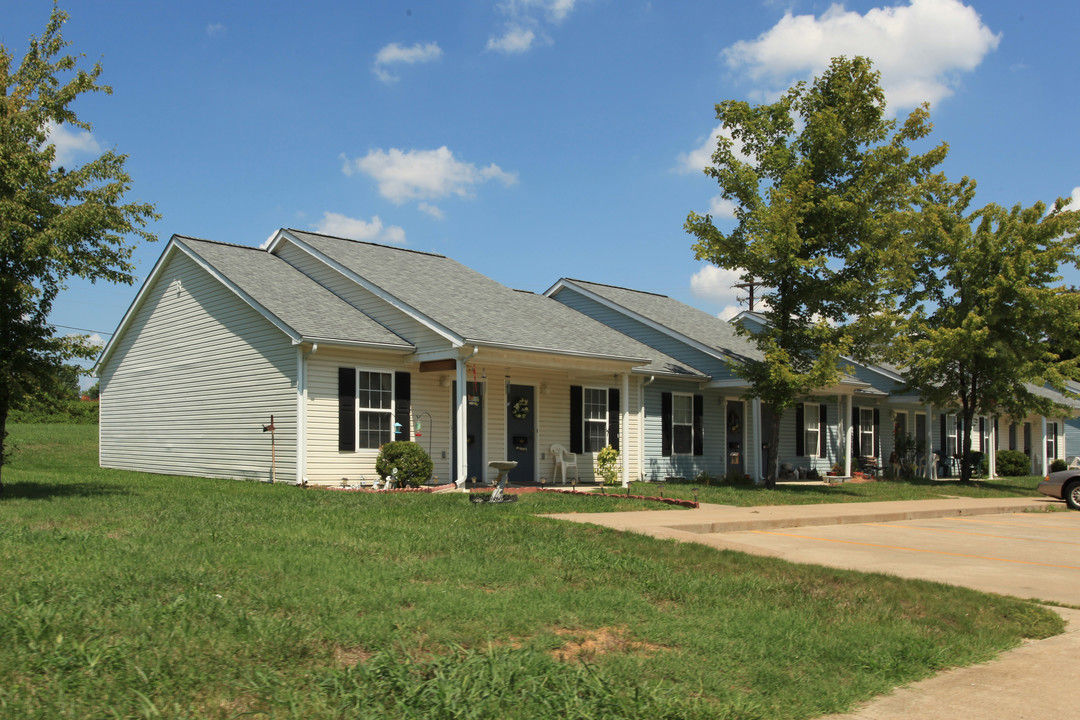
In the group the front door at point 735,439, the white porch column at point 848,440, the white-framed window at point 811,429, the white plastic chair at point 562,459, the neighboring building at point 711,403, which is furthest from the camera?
the white-framed window at point 811,429

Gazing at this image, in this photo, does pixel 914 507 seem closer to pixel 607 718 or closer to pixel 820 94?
pixel 820 94

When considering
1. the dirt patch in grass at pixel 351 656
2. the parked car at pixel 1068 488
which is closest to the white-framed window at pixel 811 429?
the parked car at pixel 1068 488

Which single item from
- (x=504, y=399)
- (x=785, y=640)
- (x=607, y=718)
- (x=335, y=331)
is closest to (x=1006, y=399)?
(x=504, y=399)

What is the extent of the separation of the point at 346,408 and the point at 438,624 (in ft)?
40.5

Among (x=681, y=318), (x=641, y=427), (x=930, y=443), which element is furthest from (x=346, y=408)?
(x=930, y=443)

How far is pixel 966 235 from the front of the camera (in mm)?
26562

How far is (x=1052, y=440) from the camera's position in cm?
4075

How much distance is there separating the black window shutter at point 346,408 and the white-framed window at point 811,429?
15848 millimetres

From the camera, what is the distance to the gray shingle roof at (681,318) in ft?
85.1

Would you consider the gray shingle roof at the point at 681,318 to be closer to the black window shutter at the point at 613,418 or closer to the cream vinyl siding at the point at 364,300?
the black window shutter at the point at 613,418

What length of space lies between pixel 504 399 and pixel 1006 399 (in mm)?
17040

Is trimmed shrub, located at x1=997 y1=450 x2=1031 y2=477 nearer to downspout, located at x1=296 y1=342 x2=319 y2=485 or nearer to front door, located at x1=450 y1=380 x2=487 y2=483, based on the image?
front door, located at x1=450 y1=380 x2=487 y2=483

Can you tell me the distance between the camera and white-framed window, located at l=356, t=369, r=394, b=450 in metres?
18.2

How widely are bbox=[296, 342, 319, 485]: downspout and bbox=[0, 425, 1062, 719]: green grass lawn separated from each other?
6.84m
